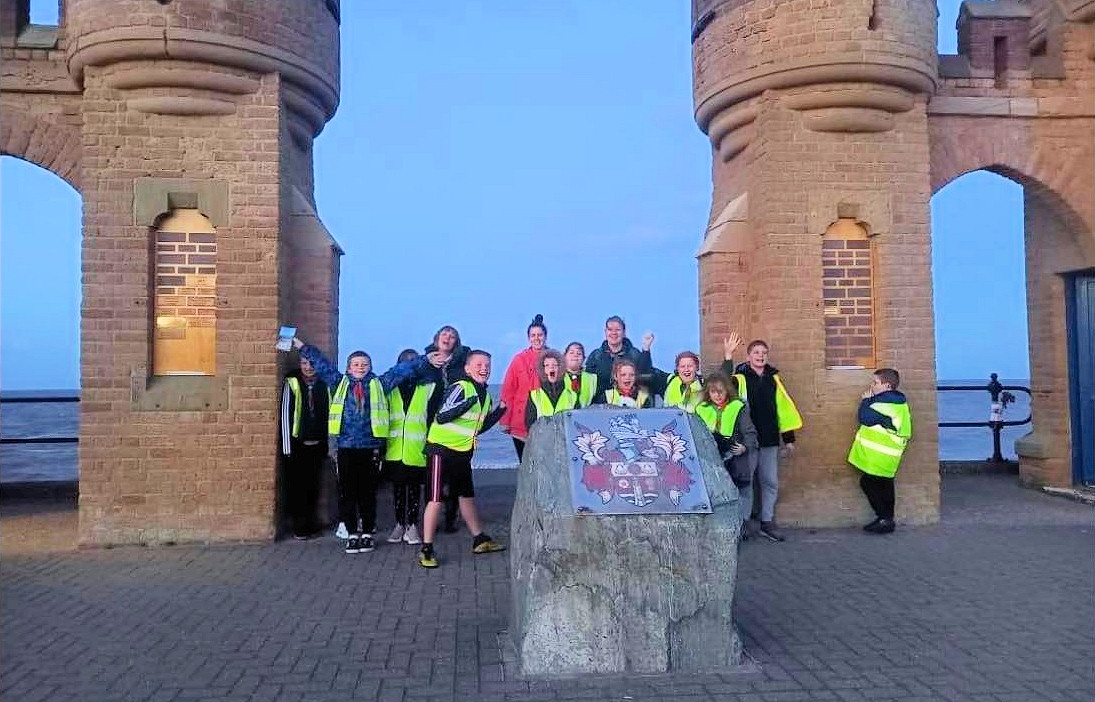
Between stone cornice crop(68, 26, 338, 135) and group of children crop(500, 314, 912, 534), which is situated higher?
stone cornice crop(68, 26, 338, 135)

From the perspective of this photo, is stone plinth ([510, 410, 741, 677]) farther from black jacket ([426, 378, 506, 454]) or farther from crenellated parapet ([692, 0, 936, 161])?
crenellated parapet ([692, 0, 936, 161])

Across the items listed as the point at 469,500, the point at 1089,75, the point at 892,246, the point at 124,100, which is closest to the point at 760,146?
the point at 892,246

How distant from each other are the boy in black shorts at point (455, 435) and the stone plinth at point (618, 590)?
92.0 inches

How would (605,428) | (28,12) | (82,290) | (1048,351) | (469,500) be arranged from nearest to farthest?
(605,428)
(469,500)
(82,290)
(28,12)
(1048,351)

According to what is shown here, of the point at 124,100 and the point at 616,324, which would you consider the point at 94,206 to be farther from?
the point at 616,324

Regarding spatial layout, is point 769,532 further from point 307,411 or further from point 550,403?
point 307,411

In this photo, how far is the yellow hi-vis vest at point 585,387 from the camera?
746cm

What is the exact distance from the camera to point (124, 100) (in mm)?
7863

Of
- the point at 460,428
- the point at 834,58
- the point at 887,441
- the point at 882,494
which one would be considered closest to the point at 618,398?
the point at 460,428

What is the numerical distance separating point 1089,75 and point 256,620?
10.4 metres

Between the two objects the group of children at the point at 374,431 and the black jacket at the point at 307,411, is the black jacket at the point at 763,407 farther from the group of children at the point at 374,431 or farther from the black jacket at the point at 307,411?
the black jacket at the point at 307,411

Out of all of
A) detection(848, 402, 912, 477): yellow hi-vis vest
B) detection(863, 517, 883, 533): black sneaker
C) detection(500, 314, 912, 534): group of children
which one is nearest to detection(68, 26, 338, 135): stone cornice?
detection(500, 314, 912, 534): group of children

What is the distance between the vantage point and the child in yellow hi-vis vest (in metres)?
8.17

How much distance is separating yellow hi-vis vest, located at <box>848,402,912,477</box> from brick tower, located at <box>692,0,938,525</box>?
1.07 ft
